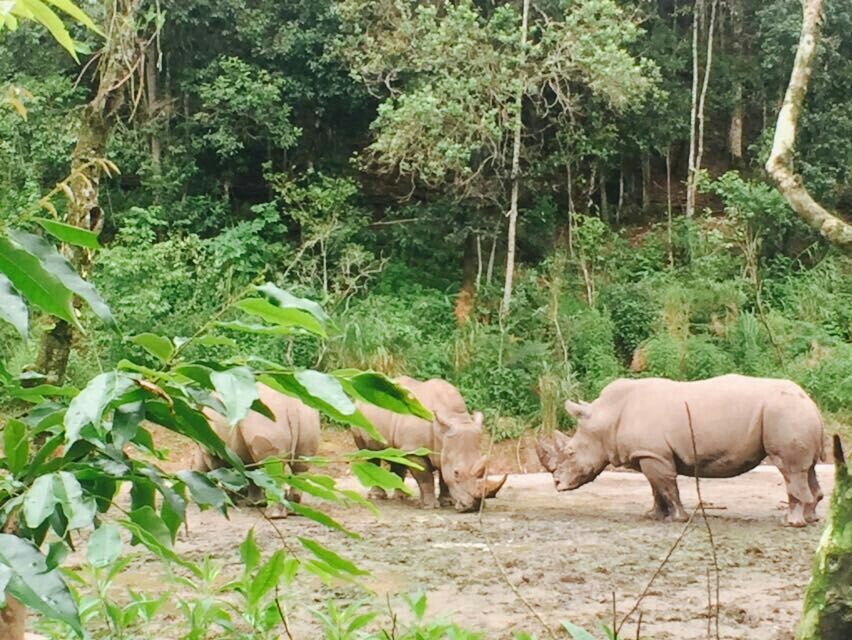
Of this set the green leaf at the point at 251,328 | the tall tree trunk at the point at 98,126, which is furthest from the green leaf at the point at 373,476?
the tall tree trunk at the point at 98,126

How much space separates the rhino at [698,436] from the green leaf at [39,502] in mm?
7049

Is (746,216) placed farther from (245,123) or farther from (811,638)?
(811,638)

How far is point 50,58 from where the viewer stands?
55.0 feet

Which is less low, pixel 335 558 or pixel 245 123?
pixel 245 123

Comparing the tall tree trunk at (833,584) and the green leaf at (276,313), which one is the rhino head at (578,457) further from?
the green leaf at (276,313)

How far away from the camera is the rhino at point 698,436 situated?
308 inches

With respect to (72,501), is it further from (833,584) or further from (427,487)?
(427,487)

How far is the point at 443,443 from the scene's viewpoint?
8.52 m

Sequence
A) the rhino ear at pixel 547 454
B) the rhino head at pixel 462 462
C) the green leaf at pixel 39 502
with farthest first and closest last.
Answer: the rhino ear at pixel 547 454, the rhino head at pixel 462 462, the green leaf at pixel 39 502

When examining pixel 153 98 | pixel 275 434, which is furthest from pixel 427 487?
pixel 153 98

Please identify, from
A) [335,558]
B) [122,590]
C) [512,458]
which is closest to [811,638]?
[335,558]

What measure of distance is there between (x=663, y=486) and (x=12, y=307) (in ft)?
25.3

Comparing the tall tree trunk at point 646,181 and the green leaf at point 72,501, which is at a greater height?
the tall tree trunk at point 646,181

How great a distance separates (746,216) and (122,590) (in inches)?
535
